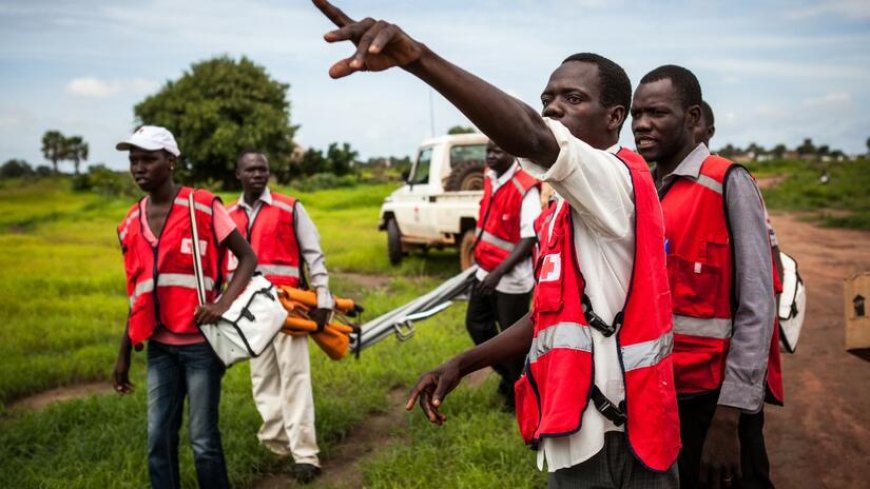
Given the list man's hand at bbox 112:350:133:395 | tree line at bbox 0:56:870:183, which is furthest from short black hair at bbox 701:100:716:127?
tree line at bbox 0:56:870:183

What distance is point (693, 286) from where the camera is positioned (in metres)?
2.39

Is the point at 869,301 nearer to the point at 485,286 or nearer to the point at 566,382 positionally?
the point at 566,382

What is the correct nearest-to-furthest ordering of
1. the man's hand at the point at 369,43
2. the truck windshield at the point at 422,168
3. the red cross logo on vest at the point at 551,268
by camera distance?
the man's hand at the point at 369,43 → the red cross logo on vest at the point at 551,268 → the truck windshield at the point at 422,168

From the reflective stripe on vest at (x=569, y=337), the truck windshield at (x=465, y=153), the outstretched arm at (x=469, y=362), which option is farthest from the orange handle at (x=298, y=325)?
the truck windshield at (x=465, y=153)

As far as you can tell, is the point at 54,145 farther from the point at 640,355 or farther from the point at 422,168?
the point at 640,355

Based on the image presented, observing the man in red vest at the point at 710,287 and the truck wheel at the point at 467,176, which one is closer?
the man in red vest at the point at 710,287

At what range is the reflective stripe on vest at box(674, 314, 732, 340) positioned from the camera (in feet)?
7.82

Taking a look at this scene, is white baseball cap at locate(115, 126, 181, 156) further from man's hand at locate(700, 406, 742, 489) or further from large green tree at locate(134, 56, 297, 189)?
large green tree at locate(134, 56, 297, 189)

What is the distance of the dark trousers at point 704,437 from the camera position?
95.0 inches

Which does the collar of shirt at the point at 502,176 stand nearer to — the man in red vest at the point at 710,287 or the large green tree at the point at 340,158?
the man in red vest at the point at 710,287

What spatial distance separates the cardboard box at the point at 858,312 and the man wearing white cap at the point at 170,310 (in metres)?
2.78

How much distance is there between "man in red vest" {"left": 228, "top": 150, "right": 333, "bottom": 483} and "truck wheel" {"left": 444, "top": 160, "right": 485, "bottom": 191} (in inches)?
238

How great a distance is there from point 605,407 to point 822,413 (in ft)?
12.8

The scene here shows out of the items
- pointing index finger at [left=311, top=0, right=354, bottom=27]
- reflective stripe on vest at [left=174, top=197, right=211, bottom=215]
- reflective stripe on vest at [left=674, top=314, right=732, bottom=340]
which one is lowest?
reflective stripe on vest at [left=674, top=314, right=732, bottom=340]
